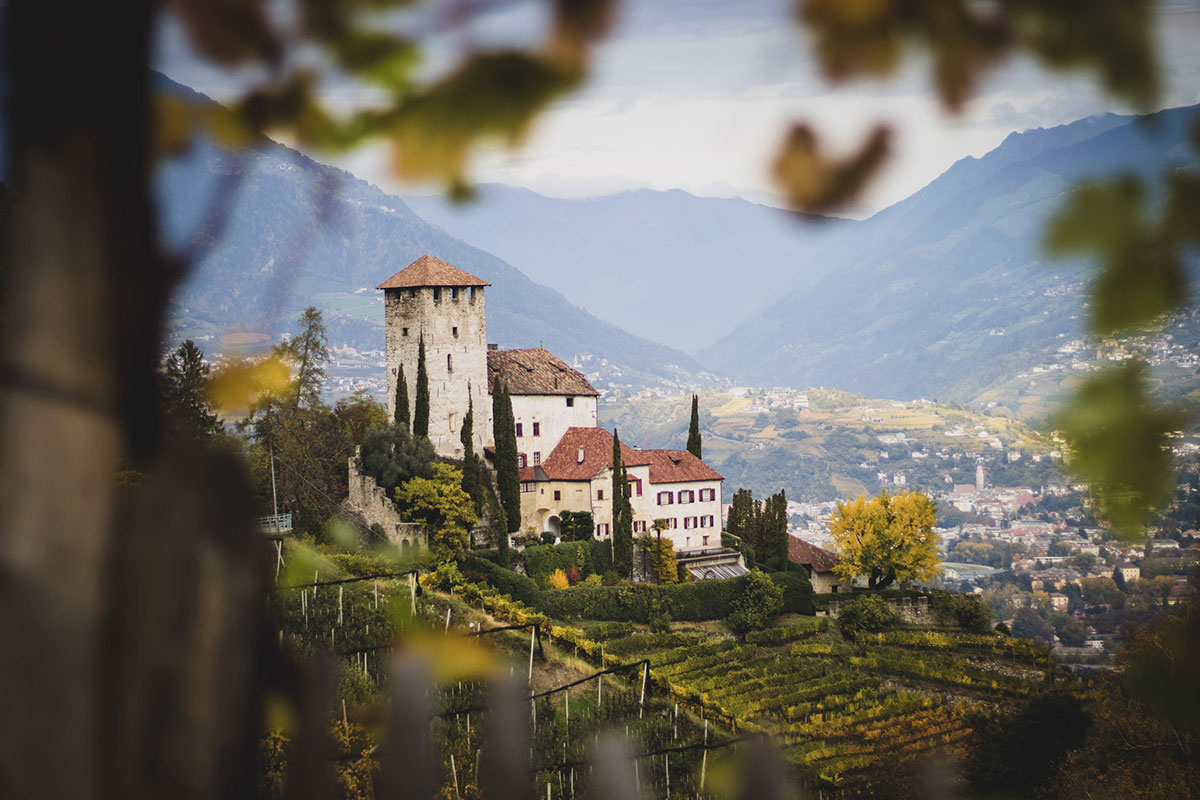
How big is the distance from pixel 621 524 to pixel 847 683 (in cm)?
952

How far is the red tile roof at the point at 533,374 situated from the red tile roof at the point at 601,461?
187 cm

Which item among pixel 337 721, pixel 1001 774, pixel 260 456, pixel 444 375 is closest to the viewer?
pixel 337 721

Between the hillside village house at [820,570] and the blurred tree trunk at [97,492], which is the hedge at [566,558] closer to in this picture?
the hillside village house at [820,570]

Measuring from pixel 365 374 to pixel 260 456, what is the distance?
4285 cm

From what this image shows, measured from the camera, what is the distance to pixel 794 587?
127 ft

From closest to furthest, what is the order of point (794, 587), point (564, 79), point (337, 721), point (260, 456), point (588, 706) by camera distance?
1. point (564, 79)
2. point (337, 721)
3. point (588, 706)
4. point (260, 456)
5. point (794, 587)

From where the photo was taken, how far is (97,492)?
930mm

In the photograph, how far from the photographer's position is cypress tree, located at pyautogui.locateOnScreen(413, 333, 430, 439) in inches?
1357

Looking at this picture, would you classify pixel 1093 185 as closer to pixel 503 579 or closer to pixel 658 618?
pixel 503 579

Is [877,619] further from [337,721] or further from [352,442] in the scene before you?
[337,721]

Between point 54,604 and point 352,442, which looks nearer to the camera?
point 54,604

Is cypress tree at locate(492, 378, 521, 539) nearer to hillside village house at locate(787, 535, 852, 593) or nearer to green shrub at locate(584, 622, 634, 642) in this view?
green shrub at locate(584, 622, 634, 642)

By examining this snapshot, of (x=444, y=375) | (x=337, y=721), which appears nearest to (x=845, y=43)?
(x=337, y=721)

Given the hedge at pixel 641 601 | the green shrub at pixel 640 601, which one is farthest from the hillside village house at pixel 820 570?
the green shrub at pixel 640 601
